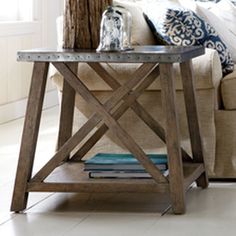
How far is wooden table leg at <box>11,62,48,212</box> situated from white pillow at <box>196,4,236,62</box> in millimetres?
1602

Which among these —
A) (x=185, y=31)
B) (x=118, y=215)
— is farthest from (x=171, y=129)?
(x=185, y=31)

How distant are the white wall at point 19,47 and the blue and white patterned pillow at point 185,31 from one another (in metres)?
1.98

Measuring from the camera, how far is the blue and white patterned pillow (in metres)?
3.68

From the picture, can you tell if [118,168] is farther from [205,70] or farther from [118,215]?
[205,70]

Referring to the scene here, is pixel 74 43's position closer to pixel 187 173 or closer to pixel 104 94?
pixel 104 94

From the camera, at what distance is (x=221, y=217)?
2.93 meters

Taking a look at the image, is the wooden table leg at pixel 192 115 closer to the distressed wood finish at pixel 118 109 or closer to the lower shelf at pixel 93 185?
the distressed wood finish at pixel 118 109

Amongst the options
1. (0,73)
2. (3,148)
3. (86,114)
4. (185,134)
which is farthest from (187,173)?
(0,73)

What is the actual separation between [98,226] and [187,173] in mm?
557

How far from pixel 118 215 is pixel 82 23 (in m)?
0.85

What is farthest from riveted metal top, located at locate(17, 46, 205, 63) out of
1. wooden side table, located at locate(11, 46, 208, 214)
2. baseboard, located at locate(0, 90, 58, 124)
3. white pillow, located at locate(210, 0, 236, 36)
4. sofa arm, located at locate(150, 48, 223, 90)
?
baseboard, located at locate(0, 90, 58, 124)

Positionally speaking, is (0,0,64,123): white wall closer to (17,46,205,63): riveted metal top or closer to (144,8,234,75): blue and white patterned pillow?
(144,8,234,75): blue and white patterned pillow

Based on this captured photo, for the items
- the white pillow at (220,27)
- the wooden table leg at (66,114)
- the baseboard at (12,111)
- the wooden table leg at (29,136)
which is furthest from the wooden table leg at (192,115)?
the baseboard at (12,111)

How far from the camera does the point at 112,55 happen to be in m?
2.90
